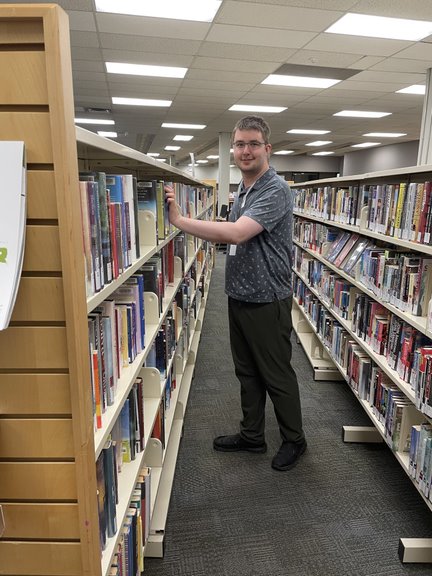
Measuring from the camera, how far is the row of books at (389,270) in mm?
1914

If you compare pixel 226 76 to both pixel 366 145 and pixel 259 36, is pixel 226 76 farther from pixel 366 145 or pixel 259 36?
pixel 366 145

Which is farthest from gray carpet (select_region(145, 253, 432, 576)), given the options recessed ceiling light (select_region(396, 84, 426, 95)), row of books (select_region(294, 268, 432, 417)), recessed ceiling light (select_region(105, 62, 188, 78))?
recessed ceiling light (select_region(396, 84, 426, 95))

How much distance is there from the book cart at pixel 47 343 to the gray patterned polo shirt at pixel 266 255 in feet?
3.88

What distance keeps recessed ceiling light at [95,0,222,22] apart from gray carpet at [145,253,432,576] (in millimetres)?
3006

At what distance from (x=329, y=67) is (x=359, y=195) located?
260 centimetres

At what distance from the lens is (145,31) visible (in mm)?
3723

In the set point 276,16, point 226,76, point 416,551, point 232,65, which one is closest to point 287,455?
point 416,551

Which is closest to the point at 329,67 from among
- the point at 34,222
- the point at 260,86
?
the point at 260,86

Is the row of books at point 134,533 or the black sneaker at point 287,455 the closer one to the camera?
the row of books at point 134,533

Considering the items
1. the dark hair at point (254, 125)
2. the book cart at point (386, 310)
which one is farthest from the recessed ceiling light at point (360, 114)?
the dark hair at point (254, 125)

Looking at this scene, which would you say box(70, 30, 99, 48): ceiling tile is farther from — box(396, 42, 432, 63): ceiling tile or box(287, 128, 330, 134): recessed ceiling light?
box(287, 128, 330, 134): recessed ceiling light

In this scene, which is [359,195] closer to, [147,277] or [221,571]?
[147,277]

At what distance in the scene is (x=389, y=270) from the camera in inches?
87.4

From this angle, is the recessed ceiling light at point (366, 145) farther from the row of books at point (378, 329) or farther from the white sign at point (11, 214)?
the white sign at point (11, 214)
